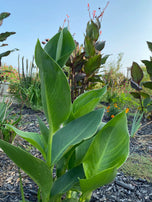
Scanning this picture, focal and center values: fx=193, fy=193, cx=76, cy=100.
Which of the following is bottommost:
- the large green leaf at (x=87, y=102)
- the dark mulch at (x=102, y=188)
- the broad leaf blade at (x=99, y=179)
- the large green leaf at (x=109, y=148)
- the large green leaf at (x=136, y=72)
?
the dark mulch at (x=102, y=188)

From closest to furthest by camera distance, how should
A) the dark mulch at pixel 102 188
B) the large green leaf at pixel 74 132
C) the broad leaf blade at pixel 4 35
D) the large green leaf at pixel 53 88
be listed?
the large green leaf at pixel 53 88, the large green leaf at pixel 74 132, the dark mulch at pixel 102 188, the broad leaf blade at pixel 4 35

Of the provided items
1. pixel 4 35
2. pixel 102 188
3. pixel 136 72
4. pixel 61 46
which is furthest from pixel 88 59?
pixel 61 46

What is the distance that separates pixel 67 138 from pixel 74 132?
0.04 meters

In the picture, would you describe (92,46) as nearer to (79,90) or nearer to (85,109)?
(79,90)

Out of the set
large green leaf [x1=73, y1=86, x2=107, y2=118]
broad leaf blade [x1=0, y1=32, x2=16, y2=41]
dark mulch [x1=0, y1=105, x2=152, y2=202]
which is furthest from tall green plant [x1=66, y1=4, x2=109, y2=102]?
large green leaf [x1=73, y1=86, x2=107, y2=118]

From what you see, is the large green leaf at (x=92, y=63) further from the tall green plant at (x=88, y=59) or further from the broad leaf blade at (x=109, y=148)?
the broad leaf blade at (x=109, y=148)

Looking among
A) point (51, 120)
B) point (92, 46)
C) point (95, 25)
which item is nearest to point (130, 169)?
point (51, 120)

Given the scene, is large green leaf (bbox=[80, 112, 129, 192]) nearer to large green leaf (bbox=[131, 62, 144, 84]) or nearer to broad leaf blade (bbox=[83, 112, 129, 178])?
broad leaf blade (bbox=[83, 112, 129, 178])

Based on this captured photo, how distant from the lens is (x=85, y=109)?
2.77 ft

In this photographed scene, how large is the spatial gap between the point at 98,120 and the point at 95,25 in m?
2.94

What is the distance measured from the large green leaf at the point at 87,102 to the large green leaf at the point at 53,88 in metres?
0.12

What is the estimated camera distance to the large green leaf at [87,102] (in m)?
0.82

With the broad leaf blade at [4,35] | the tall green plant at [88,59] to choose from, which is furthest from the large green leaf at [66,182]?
the tall green plant at [88,59]

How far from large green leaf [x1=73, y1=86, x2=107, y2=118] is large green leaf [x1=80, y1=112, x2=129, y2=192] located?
0.35 feet
